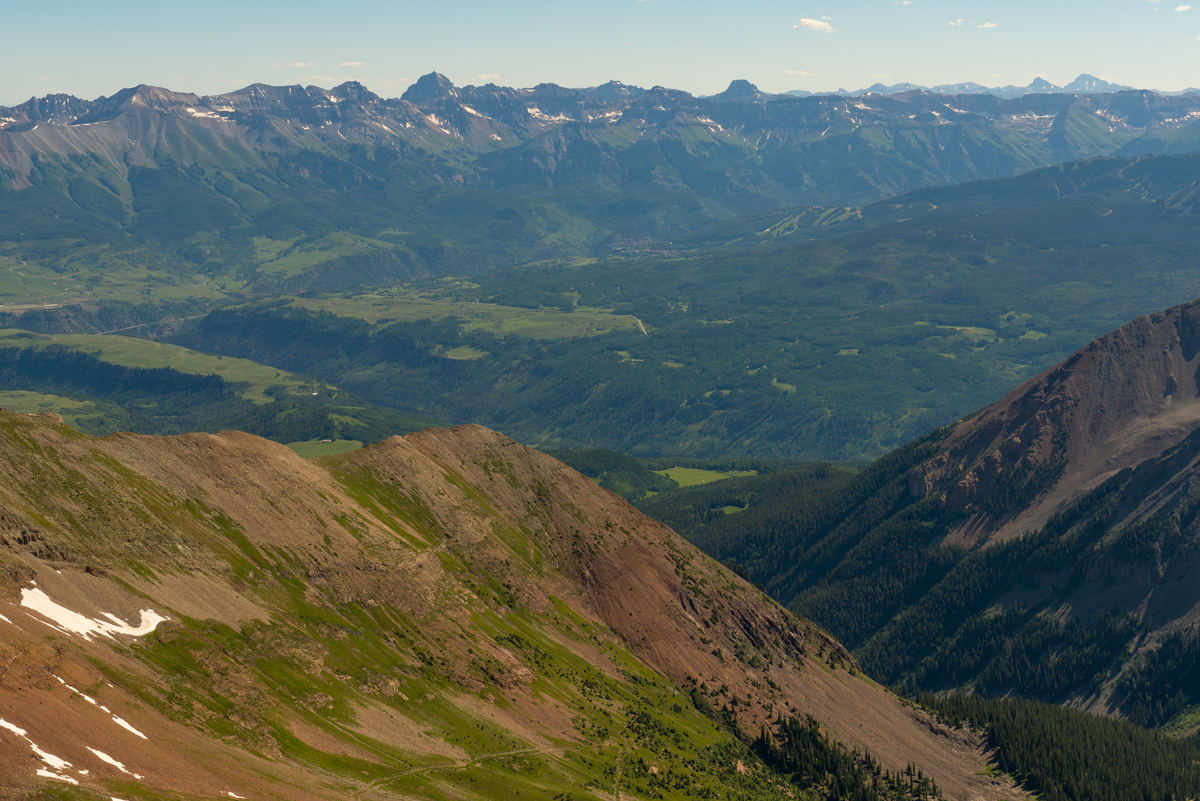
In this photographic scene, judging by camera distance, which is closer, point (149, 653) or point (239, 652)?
point (149, 653)

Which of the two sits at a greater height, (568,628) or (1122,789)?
(568,628)

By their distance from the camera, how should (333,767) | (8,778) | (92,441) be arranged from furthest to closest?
1. (92,441)
2. (333,767)
3. (8,778)

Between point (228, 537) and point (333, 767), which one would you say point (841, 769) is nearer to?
point (333, 767)

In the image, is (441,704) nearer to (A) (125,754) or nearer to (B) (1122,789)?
(A) (125,754)

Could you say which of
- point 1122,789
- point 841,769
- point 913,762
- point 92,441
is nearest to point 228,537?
point 92,441

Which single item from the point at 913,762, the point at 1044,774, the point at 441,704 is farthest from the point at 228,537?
the point at 1044,774

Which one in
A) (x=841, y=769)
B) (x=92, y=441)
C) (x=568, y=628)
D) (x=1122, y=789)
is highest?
(x=92, y=441)

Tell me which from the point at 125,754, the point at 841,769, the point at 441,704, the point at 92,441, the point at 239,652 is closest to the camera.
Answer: the point at 125,754
